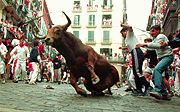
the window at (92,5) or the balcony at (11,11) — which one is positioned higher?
the window at (92,5)

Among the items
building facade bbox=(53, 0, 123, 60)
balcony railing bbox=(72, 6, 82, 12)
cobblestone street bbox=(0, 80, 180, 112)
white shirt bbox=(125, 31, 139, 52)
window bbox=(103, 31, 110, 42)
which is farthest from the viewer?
balcony railing bbox=(72, 6, 82, 12)

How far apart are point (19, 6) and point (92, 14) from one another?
2206 centimetres

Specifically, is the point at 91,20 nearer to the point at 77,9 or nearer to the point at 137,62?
the point at 77,9

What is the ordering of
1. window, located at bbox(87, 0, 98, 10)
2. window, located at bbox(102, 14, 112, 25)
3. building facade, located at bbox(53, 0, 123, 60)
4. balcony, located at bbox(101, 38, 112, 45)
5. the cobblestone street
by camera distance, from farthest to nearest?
window, located at bbox(87, 0, 98, 10) < window, located at bbox(102, 14, 112, 25) < building facade, located at bbox(53, 0, 123, 60) < balcony, located at bbox(101, 38, 112, 45) < the cobblestone street

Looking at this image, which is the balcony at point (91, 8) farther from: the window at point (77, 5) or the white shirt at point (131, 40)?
the white shirt at point (131, 40)

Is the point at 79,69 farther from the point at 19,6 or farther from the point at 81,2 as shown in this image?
the point at 81,2

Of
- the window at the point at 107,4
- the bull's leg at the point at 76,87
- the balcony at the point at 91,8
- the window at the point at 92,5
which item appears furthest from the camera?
the window at the point at 92,5

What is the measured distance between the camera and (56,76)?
15.3m

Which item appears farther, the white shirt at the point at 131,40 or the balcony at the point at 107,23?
the balcony at the point at 107,23

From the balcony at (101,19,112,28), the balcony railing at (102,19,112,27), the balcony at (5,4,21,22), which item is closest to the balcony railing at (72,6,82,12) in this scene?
the balcony at (101,19,112,28)

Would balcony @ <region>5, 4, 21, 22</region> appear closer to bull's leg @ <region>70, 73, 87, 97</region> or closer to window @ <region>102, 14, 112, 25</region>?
bull's leg @ <region>70, 73, 87, 97</region>

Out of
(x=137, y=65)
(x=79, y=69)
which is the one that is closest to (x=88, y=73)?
(x=79, y=69)

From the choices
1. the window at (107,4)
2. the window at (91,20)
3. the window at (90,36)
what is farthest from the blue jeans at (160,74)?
the window at (107,4)

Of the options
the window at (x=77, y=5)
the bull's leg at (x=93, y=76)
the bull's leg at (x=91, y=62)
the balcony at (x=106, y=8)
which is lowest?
the bull's leg at (x=93, y=76)
